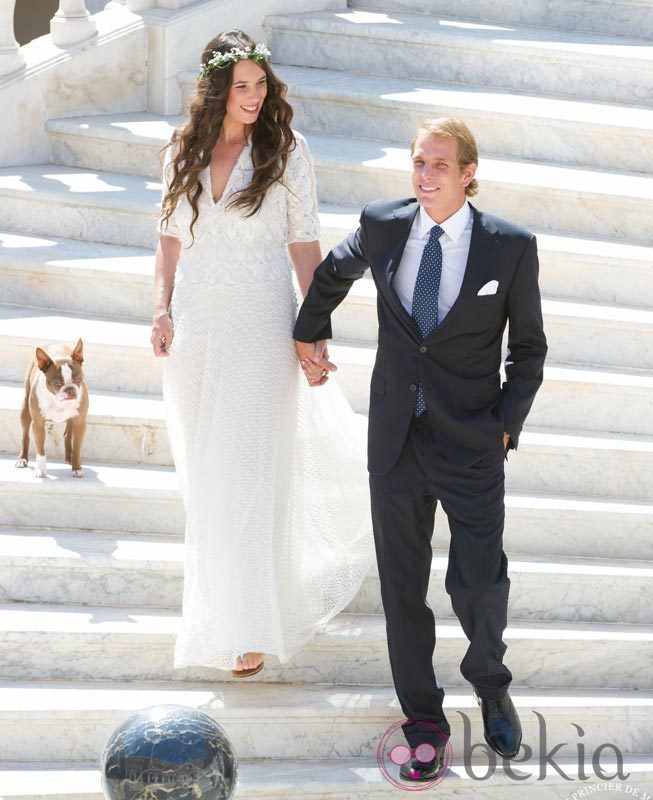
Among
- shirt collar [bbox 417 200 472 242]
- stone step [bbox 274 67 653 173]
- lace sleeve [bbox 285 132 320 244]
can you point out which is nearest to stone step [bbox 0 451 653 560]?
→ lace sleeve [bbox 285 132 320 244]

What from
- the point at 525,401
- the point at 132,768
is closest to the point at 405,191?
the point at 525,401

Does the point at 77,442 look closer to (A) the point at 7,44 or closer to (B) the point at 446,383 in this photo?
(B) the point at 446,383

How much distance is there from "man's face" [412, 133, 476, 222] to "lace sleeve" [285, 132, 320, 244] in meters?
0.59

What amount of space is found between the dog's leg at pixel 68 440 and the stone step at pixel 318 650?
2.37 ft

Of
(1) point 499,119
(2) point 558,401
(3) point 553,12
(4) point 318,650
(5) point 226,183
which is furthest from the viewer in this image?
(3) point 553,12

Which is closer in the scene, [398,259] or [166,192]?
[398,259]

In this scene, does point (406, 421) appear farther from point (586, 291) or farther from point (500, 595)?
point (586, 291)

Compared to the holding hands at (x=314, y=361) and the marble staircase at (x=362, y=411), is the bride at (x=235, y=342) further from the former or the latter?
the marble staircase at (x=362, y=411)

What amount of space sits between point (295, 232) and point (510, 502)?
1.51 metres

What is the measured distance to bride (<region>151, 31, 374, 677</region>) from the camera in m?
4.44

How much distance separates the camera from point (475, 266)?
4004 millimetres

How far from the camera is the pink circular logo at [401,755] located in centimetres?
441

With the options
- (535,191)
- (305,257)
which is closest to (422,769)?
(305,257)

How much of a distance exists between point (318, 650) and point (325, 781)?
1.76 feet
